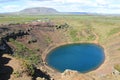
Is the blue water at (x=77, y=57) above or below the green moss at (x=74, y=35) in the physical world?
below

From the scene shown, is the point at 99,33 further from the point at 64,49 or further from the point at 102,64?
the point at 102,64

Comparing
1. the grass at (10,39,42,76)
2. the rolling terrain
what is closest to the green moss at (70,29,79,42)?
the rolling terrain

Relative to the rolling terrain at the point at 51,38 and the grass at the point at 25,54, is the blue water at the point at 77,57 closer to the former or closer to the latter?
the rolling terrain at the point at 51,38

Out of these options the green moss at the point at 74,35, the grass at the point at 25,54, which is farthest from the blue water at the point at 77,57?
the green moss at the point at 74,35

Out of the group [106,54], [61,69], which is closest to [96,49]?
[106,54]

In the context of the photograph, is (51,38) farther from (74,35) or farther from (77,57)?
(77,57)

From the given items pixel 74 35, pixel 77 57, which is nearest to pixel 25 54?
pixel 77 57

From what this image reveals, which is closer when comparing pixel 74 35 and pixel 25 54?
pixel 25 54

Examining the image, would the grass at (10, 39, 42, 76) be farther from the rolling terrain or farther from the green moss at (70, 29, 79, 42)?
the green moss at (70, 29, 79, 42)
